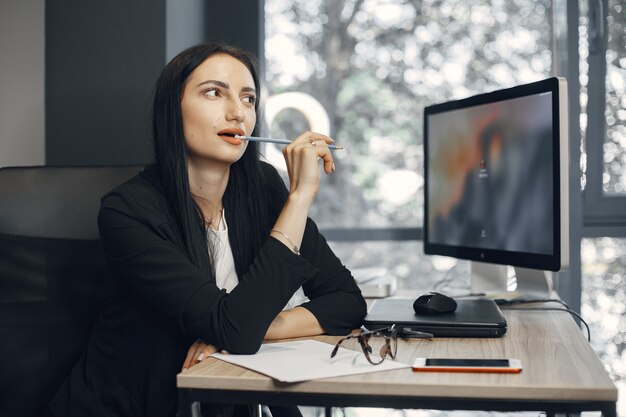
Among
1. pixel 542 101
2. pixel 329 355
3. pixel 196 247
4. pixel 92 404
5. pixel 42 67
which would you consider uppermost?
pixel 42 67

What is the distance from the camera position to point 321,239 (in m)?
1.67

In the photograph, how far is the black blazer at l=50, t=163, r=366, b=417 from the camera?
1298 millimetres

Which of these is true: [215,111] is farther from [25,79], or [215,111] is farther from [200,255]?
[25,79]

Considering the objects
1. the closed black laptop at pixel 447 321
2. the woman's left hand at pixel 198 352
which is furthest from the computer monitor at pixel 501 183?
the woman's left hand at pixel 198 352

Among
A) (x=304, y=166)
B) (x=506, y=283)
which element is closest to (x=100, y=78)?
(x=304, y=166)

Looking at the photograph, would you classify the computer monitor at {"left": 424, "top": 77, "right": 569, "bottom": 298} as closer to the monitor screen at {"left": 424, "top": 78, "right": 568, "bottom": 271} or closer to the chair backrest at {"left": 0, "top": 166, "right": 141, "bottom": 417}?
the monitor screen at {"left": 424, "top": 78, "right": 568, "bottom": 271}

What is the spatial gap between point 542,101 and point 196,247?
2.66ft

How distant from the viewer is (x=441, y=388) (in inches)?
40.8

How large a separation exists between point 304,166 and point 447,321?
410 millimetres

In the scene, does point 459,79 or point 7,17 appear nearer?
point 7,17

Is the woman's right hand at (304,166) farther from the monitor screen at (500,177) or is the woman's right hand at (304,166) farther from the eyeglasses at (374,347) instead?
the monitor screen at (500,177)

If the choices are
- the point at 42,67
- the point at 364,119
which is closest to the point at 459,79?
the point at 364,119

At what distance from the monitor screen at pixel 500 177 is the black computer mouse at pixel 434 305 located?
0.24 meters

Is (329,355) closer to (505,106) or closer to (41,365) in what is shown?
(41,365)
